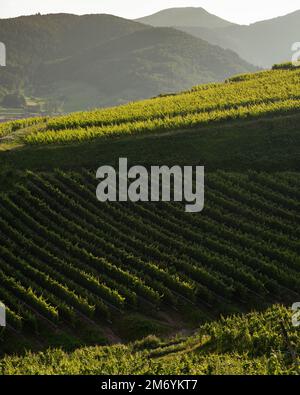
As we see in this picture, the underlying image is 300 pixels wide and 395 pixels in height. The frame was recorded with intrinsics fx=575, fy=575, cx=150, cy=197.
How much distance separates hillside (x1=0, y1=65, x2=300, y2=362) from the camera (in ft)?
86.9

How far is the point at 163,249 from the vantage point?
3103cm

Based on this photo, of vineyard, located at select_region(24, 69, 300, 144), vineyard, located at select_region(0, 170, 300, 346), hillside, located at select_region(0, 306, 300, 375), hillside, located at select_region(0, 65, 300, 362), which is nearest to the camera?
hillside, located at select_region(0, 306, 300, 375)

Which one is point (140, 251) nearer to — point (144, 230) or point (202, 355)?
point (144, 230)

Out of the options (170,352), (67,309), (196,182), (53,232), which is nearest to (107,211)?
(53,232)

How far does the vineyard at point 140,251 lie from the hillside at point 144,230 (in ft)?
0.22

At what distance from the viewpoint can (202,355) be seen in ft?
72.3

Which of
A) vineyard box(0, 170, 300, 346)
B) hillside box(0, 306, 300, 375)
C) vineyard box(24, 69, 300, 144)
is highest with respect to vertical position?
vineyard box(24, 69, 300, 144)

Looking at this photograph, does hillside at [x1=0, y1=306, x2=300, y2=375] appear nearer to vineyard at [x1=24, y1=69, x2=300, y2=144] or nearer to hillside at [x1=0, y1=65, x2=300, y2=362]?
hillside at [x1=0, y1=65, x2=300, y2=362]

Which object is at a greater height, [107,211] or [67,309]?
[107,211]

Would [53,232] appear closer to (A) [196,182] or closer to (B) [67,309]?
(B) [67,309]

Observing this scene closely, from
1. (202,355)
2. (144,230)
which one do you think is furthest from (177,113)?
(202,355)

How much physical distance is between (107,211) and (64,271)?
21.4 ft

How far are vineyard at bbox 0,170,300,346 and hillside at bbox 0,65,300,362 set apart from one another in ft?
0.22

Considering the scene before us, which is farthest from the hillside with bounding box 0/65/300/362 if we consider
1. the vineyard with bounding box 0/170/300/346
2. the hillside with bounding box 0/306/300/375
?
the hillside with bounding box 0/306/300/375
